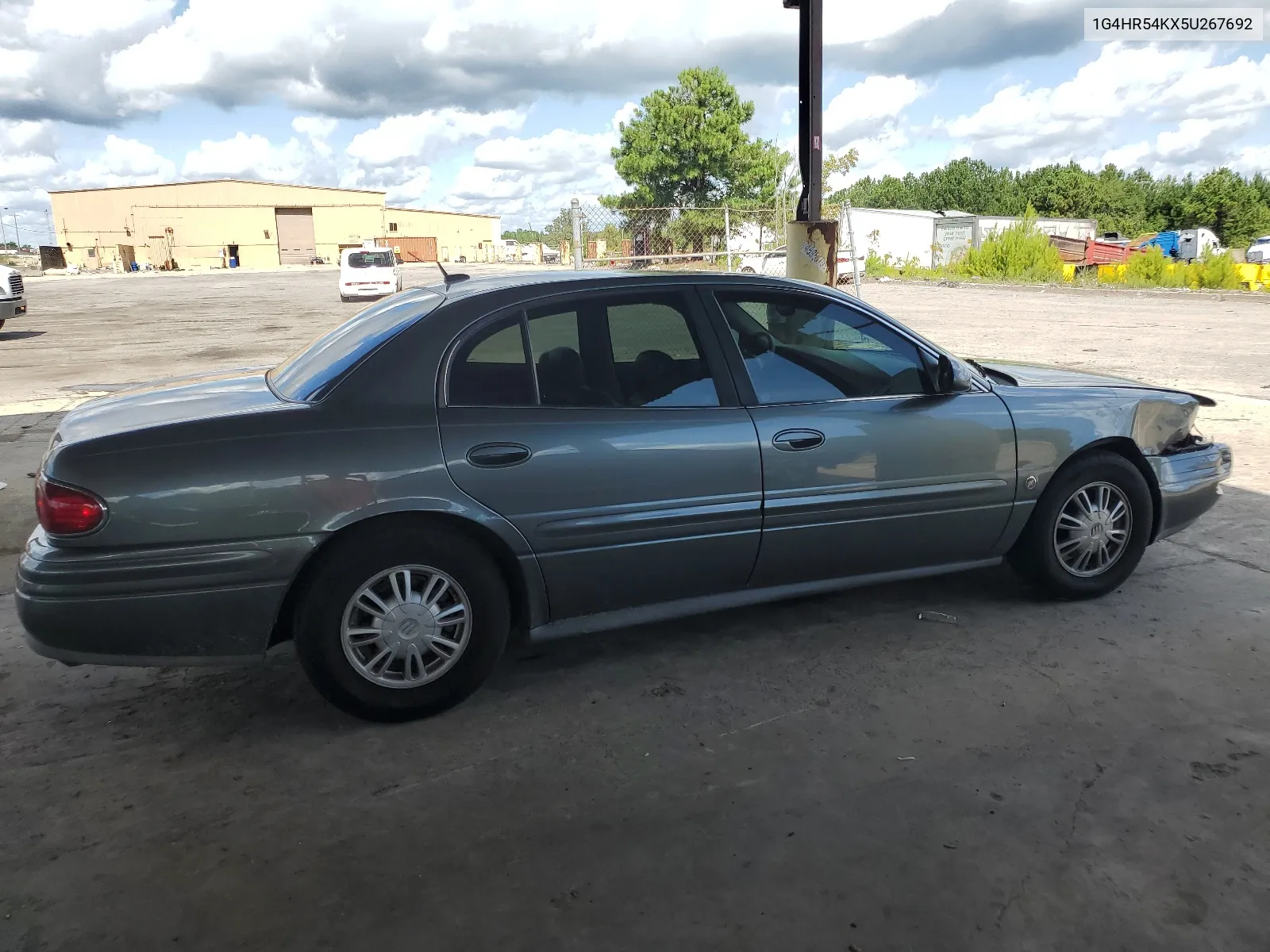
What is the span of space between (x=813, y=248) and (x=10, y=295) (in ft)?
54.2

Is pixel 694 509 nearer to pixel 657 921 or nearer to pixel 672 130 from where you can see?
pixel 657 921

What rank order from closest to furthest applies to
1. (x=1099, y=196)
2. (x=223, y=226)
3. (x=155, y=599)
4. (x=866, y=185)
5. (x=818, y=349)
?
(x=155, y=599) → (x=818, y=349) → (x=1099, y=196) → (x=223, y=226) → (x=866, y=185)

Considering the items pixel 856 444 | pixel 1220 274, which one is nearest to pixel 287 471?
pixel 856 444

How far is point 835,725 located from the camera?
3.33 metres

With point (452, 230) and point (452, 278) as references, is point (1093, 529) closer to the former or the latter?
point (452, 278)

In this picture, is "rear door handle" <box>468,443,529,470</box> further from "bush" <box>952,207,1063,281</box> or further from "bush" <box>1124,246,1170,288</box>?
"bush" <box>952,207,1063,281</box>

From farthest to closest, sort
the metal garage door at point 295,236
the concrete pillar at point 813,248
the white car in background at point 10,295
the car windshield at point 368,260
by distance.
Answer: the metal garage door at point 295,236
the car windshield at point 368,260
the white car in background at point 10,295
the concrete pillar at point 813,248

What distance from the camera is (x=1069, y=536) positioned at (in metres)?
4.34

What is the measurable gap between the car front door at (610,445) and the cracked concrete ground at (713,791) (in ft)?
1.57

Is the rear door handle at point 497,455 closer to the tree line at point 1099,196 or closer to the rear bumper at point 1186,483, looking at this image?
the rear bumper at point 1186,483

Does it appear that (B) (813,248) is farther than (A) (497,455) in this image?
Yes

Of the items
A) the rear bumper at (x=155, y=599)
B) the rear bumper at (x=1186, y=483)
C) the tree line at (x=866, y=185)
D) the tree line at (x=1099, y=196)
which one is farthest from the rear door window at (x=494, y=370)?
the tree line at (x=1099, y=196)

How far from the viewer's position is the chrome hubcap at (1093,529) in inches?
171

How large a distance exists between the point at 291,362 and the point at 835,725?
103 inches
